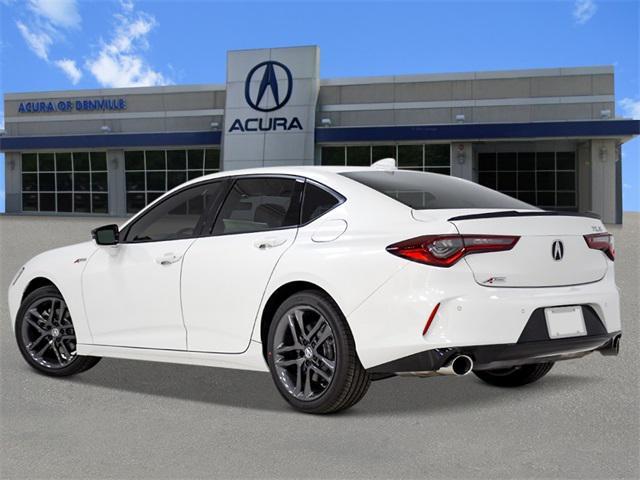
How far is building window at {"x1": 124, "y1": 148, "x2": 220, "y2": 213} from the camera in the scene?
138ft

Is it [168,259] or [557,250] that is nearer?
[557,250]

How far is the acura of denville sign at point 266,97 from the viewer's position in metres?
37.9

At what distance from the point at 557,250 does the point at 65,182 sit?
43587 mm

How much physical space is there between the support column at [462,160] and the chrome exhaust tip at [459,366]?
3346 cm

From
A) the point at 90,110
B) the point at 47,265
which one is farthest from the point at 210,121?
the point at 47,265

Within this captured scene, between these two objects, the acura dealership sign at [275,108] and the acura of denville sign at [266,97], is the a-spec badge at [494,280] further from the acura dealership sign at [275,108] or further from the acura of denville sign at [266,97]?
the acura of denville sign at [266,97]

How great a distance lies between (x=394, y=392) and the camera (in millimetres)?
5832

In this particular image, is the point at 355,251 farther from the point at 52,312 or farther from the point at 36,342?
the point at 36,342

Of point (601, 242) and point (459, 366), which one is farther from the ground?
point (601, 242)

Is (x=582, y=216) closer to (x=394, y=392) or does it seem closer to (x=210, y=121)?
(x=394, y=392)

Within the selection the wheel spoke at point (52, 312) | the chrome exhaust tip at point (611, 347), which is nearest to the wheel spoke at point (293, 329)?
the chrome exhaust tip at point (611, 347)

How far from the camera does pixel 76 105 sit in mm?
44344

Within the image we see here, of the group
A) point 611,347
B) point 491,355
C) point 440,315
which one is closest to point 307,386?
point 440,315

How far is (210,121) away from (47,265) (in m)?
35.1
